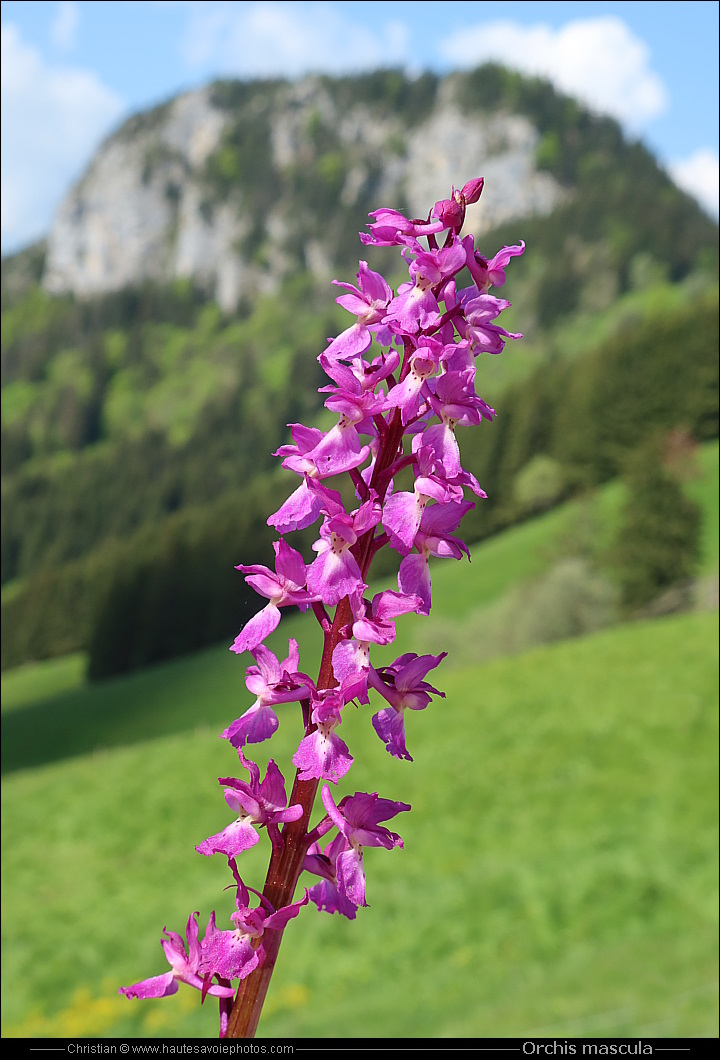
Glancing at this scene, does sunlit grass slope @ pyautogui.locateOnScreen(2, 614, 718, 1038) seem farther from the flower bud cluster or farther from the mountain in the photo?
the flower bud cluster

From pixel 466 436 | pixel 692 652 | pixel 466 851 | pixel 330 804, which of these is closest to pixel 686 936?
pixel 466 851

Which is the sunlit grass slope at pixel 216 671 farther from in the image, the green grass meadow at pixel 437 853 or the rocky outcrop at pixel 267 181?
the rocky outcrop at pixel 267 181

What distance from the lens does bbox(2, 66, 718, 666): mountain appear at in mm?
7324

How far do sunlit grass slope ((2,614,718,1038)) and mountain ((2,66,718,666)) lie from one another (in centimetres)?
120

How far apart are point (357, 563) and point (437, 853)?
5.20 meters

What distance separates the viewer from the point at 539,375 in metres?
9.82

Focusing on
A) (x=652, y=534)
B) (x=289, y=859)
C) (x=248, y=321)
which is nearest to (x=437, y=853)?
(x=652, y=534)

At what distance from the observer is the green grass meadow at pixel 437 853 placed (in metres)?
4.36

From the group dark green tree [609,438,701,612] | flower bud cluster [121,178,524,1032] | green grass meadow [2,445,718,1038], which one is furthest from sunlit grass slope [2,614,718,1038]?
flower bud cluster [121,178,524,1032]

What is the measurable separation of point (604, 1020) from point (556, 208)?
10.4 metres

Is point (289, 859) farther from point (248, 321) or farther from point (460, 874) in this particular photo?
point (248, 321)

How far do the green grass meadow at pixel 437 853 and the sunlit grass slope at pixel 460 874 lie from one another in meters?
0.01

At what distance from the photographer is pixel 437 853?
A: 552 cm

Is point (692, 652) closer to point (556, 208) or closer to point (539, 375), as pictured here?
point (539, 375)
